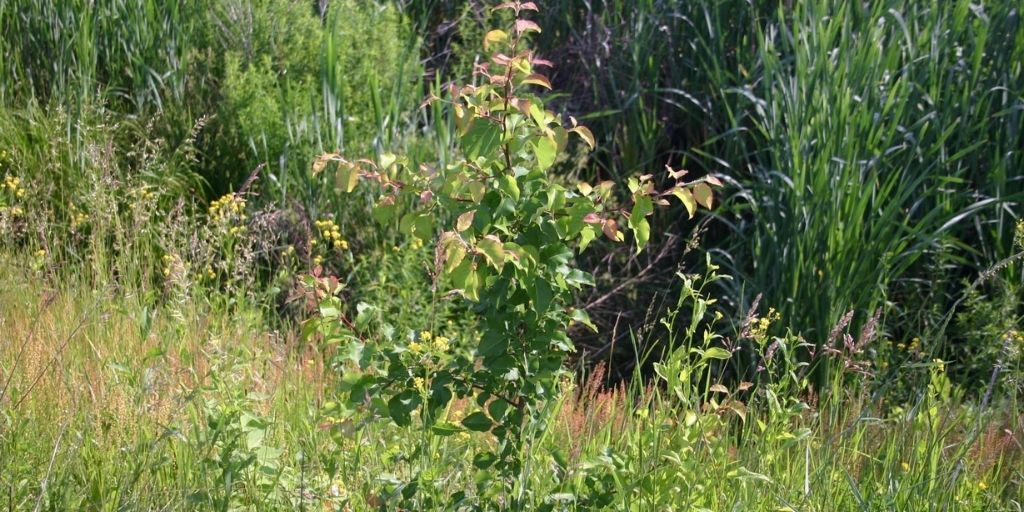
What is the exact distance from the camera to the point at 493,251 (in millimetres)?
2146

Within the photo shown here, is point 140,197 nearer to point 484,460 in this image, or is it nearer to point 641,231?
point 484,460

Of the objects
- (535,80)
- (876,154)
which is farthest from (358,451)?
(876,154)

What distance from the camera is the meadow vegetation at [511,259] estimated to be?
2.49 meters

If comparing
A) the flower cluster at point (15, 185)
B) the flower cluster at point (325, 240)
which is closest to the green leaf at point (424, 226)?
the flower cluster at point (325, 240)

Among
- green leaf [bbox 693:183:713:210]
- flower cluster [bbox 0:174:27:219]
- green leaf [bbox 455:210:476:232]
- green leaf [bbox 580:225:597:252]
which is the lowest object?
flower cluster [bbox 0:174:27:219]

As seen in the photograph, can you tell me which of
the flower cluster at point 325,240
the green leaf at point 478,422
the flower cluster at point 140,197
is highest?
the green leaf at point 478,422

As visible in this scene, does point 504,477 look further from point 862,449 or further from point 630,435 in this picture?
point 862,449

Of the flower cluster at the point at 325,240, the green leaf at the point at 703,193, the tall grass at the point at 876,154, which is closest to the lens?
the green leaf at the point at 703,193

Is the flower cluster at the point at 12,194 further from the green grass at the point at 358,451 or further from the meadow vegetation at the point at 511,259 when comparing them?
the green grass at the point at 358,451

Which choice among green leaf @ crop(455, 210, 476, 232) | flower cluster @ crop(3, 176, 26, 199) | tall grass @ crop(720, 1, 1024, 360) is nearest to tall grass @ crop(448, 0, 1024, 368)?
tall grass @ crop(720, 1, 1024, 360)

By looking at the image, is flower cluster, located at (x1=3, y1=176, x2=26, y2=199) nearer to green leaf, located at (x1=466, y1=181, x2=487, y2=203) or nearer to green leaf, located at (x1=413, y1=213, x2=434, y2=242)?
green leaf, located at (x1=413, y1=213, x2=434, y2=242)

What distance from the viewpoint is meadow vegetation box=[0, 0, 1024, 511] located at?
2492 mm

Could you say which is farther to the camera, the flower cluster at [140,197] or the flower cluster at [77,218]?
the flower cluster at [77,218]

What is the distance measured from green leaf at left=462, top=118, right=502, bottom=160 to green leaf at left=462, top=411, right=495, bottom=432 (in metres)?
0.55
